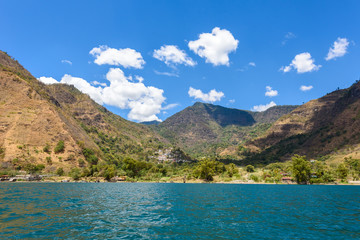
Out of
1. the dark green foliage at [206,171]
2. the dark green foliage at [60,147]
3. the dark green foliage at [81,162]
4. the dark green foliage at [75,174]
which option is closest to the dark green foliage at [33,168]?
the dark green foliage at [75,174]

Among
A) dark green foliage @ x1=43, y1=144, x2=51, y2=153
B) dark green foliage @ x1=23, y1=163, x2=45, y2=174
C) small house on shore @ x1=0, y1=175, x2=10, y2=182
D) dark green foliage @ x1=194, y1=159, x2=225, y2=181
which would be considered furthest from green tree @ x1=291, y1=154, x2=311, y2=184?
small house on shore @ x1=0, y1=175, x2=10, y2=182

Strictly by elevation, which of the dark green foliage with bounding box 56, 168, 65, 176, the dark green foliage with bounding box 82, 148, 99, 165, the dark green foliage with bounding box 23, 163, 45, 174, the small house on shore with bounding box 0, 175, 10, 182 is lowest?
the small house on shore with bounding box 0, 175, 10, 182

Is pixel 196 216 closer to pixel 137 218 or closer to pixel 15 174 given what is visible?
pixel 137 218

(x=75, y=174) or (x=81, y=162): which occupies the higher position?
(x=81, y=162)

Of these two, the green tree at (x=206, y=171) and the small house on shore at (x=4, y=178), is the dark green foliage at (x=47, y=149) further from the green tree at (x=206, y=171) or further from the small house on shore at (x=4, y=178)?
the green tree at (x=206, y=171)

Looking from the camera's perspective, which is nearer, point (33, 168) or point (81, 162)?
point (33, 168)

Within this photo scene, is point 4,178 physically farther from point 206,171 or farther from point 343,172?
point 343,172

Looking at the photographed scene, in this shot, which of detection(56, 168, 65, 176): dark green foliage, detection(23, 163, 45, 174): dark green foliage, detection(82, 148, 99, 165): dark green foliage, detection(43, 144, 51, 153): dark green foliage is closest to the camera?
detection(23, 163, 45, 174): dark green foliage

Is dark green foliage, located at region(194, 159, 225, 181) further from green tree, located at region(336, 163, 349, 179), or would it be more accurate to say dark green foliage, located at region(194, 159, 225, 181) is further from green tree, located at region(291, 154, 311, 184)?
green tree, located at region(336, 163, 349, 179)

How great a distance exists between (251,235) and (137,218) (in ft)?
43.0

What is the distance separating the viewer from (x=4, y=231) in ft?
54.5

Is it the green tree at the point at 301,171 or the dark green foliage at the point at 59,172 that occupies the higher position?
the green tree at the point at 301,171

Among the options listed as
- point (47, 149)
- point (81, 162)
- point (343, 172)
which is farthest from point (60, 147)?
point (343, 172)

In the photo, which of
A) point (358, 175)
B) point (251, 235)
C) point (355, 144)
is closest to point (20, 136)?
point (251, 235)
